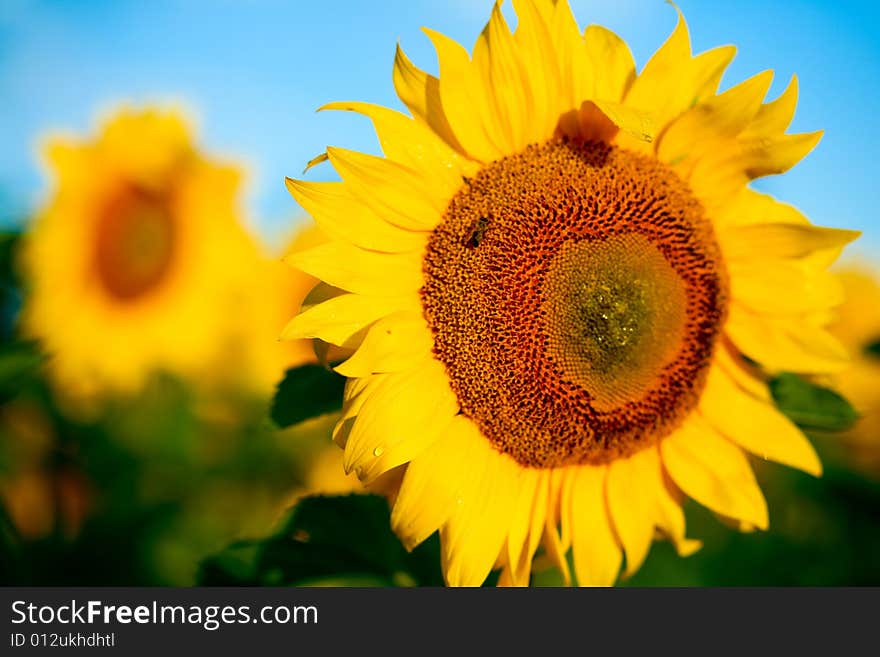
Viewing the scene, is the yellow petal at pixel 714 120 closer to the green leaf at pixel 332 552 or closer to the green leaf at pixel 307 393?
the green leaf at pixel 307 393

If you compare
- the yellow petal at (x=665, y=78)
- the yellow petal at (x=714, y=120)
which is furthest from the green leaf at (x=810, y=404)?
the yellow petal at (x=665, y=78)

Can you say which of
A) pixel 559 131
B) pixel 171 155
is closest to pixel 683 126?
pixel 559 131

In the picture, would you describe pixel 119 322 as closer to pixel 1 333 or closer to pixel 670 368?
pixel 1 333

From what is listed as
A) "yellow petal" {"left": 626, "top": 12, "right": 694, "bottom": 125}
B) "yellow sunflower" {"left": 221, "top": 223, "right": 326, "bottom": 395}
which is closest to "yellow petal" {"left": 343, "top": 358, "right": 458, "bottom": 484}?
"yellow petal" {"left": 626, "top": 12, "right": 694, "bottom": 125}

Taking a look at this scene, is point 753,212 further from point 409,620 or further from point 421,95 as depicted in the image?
point 409,620

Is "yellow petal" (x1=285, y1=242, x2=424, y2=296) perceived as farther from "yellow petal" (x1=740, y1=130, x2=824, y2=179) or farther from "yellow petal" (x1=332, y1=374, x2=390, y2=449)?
"yellow petal" (x1=740, y1=130, x2=824, y2=179)

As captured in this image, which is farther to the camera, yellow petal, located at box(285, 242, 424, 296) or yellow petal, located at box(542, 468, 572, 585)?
yellow petal, located at box(542, 468, 572, 585)

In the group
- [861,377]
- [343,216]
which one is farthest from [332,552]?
[861,377]
